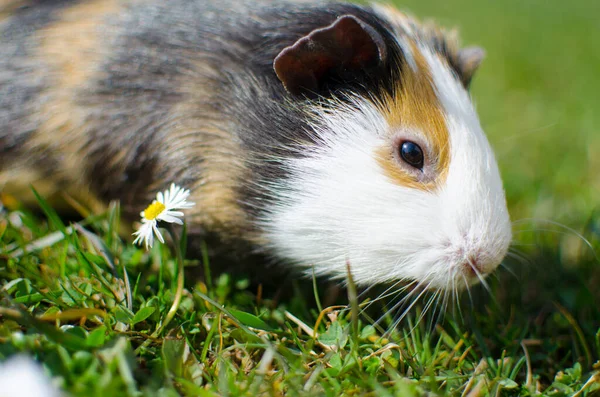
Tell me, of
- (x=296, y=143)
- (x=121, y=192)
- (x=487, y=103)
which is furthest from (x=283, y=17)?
(x=487, y=103)

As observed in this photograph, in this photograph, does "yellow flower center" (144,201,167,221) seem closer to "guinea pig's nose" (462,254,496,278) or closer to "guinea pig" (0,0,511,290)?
"guinea pig" (0,0,511,290)

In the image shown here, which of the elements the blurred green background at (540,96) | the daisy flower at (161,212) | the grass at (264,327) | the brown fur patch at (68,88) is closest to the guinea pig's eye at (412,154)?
the grass at (264,327)

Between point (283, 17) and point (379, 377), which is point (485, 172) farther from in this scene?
point (283, 17)

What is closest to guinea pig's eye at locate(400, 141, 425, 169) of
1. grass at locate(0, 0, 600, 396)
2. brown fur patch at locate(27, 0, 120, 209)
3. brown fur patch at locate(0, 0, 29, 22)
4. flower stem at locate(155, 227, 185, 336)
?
grass at locate(0, 0, 600, 396)

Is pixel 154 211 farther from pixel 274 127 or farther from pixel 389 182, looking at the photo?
pixel 389 182

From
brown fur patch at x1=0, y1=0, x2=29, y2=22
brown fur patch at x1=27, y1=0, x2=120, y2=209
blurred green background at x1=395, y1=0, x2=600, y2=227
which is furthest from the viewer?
blurred green background at x1=395, y1=0, x2=600, y2=227

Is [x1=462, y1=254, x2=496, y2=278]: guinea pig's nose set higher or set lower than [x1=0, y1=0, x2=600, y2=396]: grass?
higher

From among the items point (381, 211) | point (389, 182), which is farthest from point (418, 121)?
point (381, 211)
